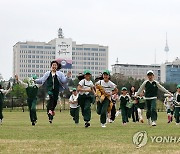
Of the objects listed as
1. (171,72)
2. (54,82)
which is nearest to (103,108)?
(54,82)

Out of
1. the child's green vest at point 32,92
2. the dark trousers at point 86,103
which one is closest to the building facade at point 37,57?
the child's green vest at point 32,92

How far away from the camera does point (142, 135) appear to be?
33.2ft

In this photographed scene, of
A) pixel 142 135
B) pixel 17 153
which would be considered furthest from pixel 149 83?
pixel 17 153

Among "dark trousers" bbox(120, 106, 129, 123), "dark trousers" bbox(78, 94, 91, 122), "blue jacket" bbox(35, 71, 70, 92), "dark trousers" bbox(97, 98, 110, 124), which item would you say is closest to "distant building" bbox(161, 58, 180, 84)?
"dark trousers" bbox(120, 106, 129, 123)

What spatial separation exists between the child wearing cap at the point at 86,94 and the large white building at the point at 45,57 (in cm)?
14847

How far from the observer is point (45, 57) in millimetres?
170875

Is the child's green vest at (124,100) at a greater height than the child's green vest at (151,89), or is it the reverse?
the child's green vest at (151,89)

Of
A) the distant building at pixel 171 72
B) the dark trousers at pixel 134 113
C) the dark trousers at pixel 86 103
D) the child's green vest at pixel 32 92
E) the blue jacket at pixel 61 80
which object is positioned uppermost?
the distant building at pixel 171 72

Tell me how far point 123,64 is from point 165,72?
1825 cm

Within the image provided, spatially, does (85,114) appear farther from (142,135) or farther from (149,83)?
(142,135)

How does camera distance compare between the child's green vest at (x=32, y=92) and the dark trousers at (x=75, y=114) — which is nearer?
the child's green vest at (x=32, y=92)

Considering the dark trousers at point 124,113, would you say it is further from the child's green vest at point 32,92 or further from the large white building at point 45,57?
the large white building at point 45,57

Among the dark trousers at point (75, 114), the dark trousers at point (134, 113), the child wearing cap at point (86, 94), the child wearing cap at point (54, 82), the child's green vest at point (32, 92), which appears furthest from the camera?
the dark trousers at point (134, 113)

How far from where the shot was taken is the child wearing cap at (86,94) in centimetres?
1616
